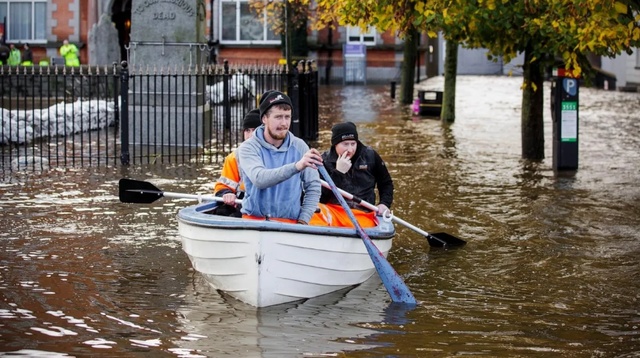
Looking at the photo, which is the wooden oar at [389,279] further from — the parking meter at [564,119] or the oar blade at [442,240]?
the parking meter at [564,119]

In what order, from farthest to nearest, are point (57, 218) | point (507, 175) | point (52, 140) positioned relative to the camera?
point (52, 140), point (507, 175), point (57, 218)

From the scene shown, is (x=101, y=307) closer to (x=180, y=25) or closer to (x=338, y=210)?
(x=338, y=210)

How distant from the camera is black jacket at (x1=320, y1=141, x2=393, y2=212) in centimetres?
975

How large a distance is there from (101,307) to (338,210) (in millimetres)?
2245

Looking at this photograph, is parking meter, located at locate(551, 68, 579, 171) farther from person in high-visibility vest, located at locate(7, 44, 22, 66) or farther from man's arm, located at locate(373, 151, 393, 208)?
person in high-visibility vest, located at locate(7, 44, 22, 66)

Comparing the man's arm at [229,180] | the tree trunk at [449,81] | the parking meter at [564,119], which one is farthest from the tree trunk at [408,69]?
the man's arm at [229,180]

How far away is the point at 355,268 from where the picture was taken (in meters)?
8.59

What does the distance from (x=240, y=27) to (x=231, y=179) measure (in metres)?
39.0

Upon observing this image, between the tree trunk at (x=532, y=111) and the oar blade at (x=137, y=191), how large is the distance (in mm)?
9144

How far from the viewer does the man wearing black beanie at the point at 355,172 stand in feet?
30.7

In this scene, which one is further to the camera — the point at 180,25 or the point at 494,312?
the point at 180,25

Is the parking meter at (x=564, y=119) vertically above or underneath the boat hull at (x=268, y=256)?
above

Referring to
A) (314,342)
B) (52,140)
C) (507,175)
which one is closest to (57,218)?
Answer: (314,342)

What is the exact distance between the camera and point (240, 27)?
155 ft
